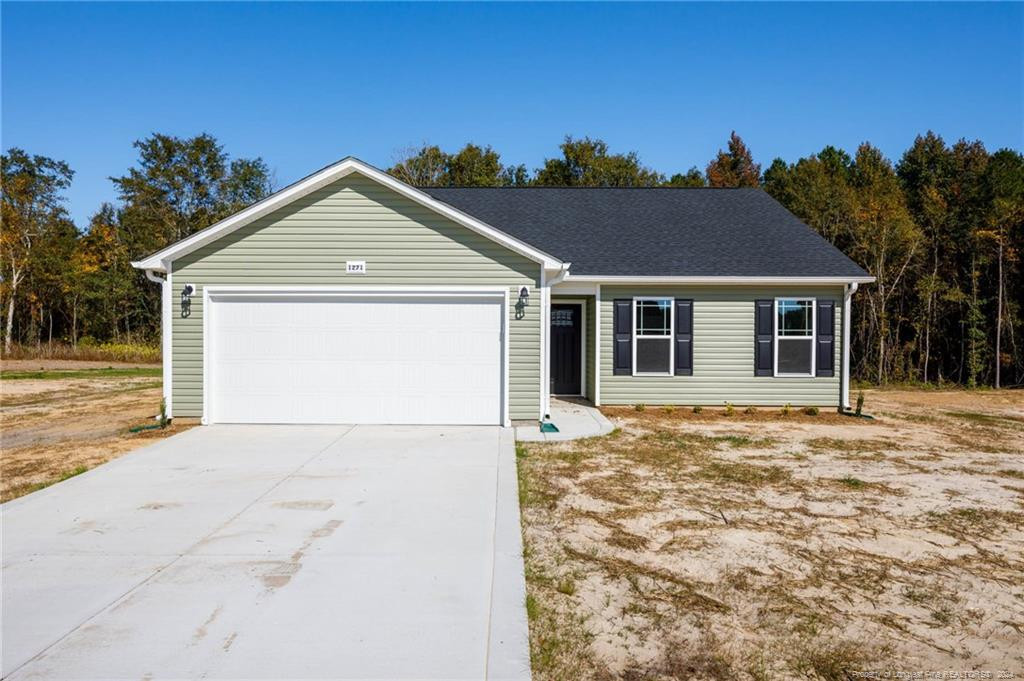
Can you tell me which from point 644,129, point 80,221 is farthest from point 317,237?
point 80,221

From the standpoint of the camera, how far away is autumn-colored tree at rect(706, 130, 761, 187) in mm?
37531

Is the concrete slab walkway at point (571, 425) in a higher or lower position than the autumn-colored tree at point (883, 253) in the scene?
lower

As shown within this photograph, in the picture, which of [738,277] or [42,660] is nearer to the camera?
[42,660]

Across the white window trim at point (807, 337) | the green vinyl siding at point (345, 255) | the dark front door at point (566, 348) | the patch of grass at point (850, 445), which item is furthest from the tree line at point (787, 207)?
the green vinyl siding at point (345, 255)

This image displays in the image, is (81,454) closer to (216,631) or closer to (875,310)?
(216,631)

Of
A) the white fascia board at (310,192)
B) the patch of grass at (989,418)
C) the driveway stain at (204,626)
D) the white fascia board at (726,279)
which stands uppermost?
the white fascia board at (310,192)

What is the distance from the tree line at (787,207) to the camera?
63.8 feet

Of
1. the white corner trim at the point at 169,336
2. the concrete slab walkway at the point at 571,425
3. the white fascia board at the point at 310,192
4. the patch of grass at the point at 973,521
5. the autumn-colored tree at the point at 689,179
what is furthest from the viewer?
the autumn-colored tree at the point at 689,179

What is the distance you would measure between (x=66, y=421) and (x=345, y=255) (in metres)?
6.05

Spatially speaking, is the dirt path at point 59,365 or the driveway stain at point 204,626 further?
the dirt path at point 59,365

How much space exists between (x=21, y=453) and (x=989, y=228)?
24.2 m

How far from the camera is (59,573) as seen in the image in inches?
172

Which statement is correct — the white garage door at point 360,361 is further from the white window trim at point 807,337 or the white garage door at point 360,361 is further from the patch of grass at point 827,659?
the patch of grass at point 827,659

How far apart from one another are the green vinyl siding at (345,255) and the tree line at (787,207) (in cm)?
1425
